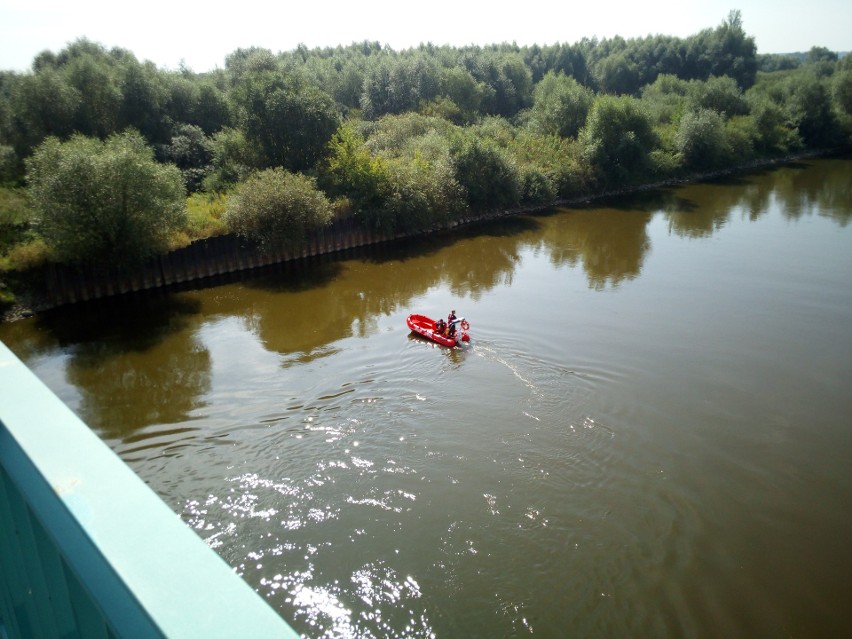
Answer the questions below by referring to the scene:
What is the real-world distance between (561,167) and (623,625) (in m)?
37.3

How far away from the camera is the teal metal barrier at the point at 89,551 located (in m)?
1.14

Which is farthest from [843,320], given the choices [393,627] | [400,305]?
[393,627]

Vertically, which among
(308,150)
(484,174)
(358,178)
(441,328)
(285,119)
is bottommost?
(441,328)

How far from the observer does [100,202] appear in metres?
23.1

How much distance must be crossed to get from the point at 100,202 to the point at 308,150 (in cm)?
1395

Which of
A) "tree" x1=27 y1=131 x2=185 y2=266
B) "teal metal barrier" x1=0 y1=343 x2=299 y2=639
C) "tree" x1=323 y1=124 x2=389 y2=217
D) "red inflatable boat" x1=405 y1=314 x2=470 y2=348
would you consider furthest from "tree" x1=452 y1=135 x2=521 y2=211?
"teal metal barrier" x1=0 y1=343 x2=299 y2=639

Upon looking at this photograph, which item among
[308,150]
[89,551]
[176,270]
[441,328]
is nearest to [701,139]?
[308,150]

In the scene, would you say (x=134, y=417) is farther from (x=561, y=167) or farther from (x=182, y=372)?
(x=561, y=167)

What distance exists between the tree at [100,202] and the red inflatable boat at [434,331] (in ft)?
39.9

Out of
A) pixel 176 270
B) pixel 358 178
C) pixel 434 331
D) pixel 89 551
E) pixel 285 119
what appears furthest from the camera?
pixel 285 119

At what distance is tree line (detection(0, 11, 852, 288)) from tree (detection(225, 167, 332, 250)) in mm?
70

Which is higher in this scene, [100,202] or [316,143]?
[316,143]

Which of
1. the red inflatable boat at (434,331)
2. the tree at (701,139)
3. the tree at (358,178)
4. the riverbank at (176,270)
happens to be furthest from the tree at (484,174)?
the tree at (701,139)

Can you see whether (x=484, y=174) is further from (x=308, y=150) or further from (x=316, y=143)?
(x=308, y=150)
